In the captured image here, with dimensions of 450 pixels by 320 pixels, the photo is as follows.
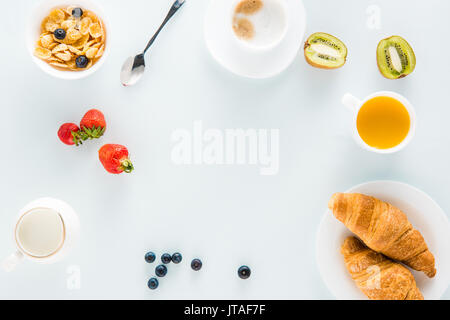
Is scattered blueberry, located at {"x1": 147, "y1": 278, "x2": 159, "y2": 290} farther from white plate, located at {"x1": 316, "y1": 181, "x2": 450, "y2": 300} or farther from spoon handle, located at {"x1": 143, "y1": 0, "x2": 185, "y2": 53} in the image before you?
spoon handle, located at {"x1": 143, "y1": 0, "x2": 185, "y2": 53}

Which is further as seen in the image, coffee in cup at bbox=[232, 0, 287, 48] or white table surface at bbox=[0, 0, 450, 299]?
white table surface at bbox=[0, 0, 450, 299]

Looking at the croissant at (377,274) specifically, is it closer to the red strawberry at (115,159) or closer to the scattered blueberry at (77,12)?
the red strawberry at (115,159)

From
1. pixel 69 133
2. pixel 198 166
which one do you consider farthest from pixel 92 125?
pixel 198 166

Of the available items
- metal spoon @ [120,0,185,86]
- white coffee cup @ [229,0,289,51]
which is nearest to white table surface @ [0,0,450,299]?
metal spoon @ [120,0,185,86]

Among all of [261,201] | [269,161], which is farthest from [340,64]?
[261,201]

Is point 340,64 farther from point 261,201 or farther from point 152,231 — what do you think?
point 152,231

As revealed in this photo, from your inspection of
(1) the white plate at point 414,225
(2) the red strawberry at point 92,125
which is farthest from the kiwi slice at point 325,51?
(2) the red strawberry at point 92,125
